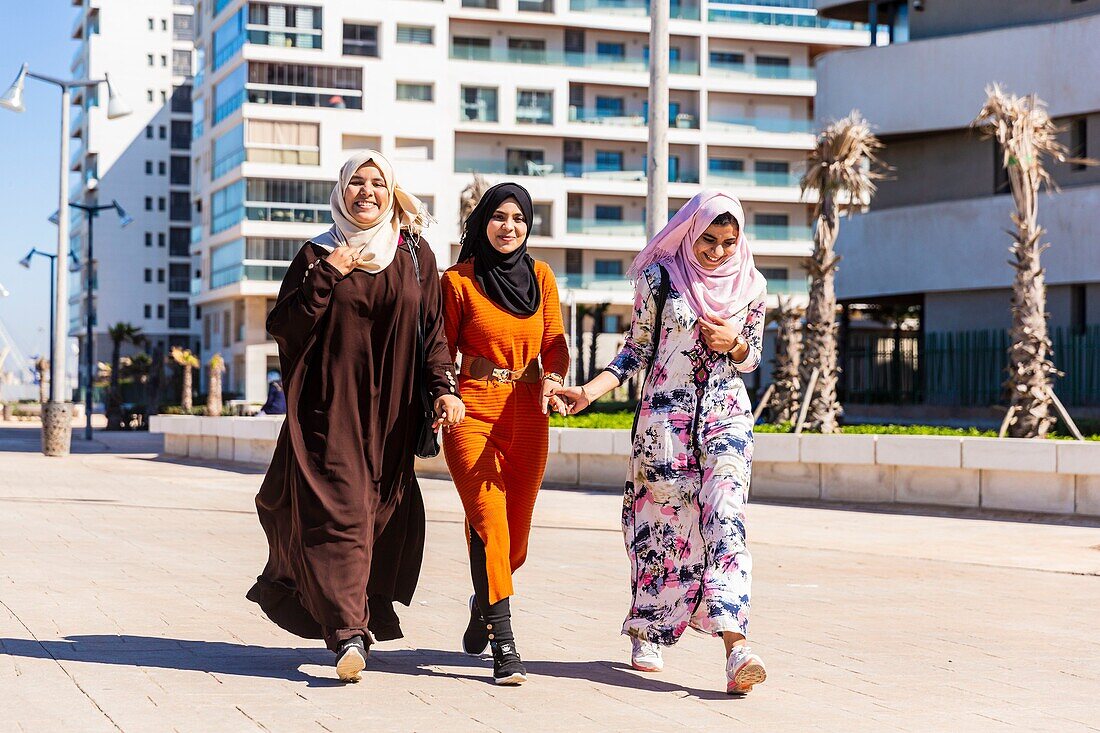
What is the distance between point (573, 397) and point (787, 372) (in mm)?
14040

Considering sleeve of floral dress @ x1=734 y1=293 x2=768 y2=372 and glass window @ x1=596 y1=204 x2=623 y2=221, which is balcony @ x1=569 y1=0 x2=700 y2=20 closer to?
glass window @ x1=596 y1=204 x2=623 y2=221

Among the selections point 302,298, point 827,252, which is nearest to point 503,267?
point 302,298

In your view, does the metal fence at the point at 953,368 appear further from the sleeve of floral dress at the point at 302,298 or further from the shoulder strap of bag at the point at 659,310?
the sleeve of floral dress at the point at 302,298

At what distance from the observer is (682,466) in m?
6.85

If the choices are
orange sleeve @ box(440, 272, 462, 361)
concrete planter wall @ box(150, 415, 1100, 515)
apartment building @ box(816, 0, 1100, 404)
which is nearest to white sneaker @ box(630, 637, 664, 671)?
orange sleeve @ box(440, 272, 462, 361)

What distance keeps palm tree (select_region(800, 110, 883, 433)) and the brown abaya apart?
43.3 ft

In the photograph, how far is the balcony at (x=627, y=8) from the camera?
74562 millimetres

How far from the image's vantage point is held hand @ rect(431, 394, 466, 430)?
6.80 meters

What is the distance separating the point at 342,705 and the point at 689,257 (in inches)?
98.8

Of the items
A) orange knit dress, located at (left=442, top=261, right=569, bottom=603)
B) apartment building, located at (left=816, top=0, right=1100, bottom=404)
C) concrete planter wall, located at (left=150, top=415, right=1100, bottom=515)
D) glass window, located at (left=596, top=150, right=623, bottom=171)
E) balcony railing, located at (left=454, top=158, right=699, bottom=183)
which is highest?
glass window, located at (left=596, top=150, right=623, bottom=171)

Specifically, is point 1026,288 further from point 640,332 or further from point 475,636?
point 475,636

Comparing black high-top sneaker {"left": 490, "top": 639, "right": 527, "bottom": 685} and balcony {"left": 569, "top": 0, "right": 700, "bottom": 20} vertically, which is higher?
balcony {"left": 569, "top": 0, "right": 700, "bottom": 20}

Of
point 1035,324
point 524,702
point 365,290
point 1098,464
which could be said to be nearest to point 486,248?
point 365,290

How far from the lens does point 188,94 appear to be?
105750 millimetres
